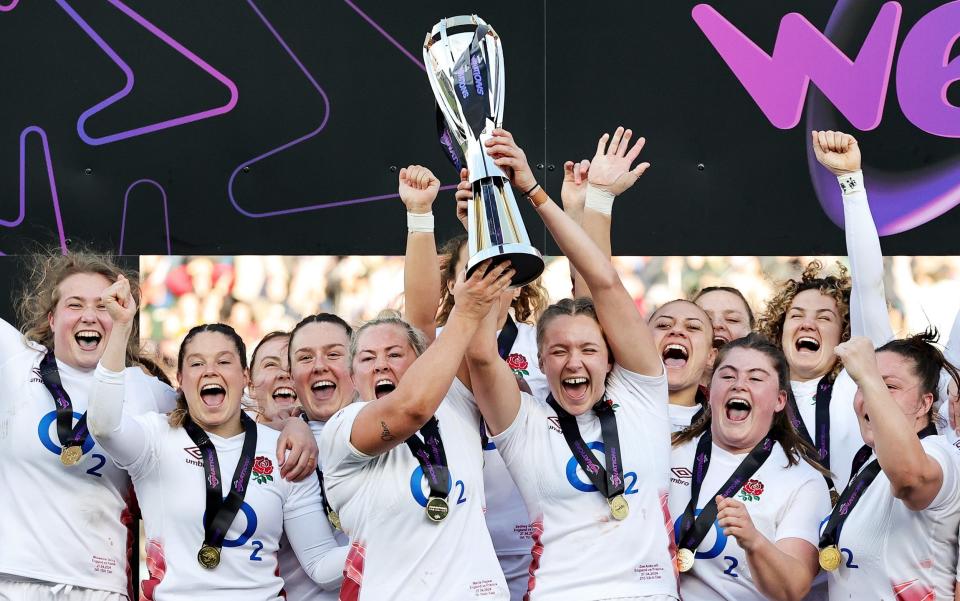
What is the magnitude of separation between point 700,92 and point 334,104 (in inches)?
60.0

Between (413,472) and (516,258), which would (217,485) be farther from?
(516,258)

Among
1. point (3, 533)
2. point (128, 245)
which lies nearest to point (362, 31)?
point (128, 245)

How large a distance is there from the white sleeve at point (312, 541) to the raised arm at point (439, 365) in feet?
3.15

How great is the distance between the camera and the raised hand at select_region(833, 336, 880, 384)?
3.43 metres

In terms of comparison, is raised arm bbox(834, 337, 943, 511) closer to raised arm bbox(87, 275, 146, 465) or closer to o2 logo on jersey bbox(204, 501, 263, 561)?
o2 logo on jersey bbox(204, 501, 263, 561)

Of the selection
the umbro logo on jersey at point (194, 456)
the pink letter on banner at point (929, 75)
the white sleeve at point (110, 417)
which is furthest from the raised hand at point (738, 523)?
the pink letter on banner at point (929, 75)

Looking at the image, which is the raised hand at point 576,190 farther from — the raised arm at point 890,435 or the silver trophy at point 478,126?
the raised arm at point 890,435

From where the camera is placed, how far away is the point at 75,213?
5.29 meters

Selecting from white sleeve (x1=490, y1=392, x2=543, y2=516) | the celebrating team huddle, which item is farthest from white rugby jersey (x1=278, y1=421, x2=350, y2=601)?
white sleeve (x1=490, y1=392, x2=543, y2=516)

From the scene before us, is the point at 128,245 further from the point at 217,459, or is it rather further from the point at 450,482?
the point at 450,482

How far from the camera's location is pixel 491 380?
3.53 m

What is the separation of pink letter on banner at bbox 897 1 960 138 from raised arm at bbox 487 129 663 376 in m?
2.30

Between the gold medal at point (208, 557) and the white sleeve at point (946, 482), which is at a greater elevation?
the white sleeve at point (946, 482)

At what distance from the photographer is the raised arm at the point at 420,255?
4.00 metres
